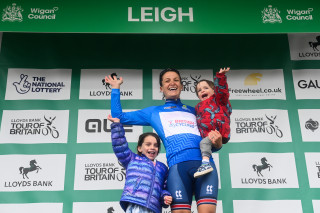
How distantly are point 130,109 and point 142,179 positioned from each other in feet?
4.89

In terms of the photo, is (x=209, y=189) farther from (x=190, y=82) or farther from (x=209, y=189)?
(x=190, y=82)

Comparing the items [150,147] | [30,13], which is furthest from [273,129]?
[30,13]

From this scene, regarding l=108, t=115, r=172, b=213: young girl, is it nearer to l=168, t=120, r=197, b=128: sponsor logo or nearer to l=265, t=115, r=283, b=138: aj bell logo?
l=168, t=120, r=197, b=128: sponsor logo

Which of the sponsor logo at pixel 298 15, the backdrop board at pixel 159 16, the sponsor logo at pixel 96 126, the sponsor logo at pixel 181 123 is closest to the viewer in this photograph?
the sponsor logo at pixel 181 123

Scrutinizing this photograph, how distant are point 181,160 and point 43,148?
67.6 inches

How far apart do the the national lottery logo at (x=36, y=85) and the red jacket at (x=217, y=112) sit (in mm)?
1807

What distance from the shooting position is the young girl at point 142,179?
2.38 metres

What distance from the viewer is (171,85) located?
2713 millimetres

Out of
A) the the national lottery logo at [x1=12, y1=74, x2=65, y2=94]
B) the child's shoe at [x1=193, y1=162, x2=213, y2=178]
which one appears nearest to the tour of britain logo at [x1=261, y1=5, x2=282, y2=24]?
the child's shoe at [x1=193, y1=162, x2=213, y2=178]

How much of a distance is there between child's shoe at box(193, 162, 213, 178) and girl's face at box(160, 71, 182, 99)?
59 cm

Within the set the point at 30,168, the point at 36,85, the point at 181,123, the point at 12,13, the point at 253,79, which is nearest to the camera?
the point at 181,123

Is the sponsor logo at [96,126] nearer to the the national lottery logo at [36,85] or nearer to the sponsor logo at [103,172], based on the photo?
the sponsor logo at [103,172]

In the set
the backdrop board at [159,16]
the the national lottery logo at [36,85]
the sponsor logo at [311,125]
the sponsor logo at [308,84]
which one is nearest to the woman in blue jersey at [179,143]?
the backdrop board at [159,16]

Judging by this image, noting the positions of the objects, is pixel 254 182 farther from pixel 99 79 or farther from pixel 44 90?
pixel 44 90
